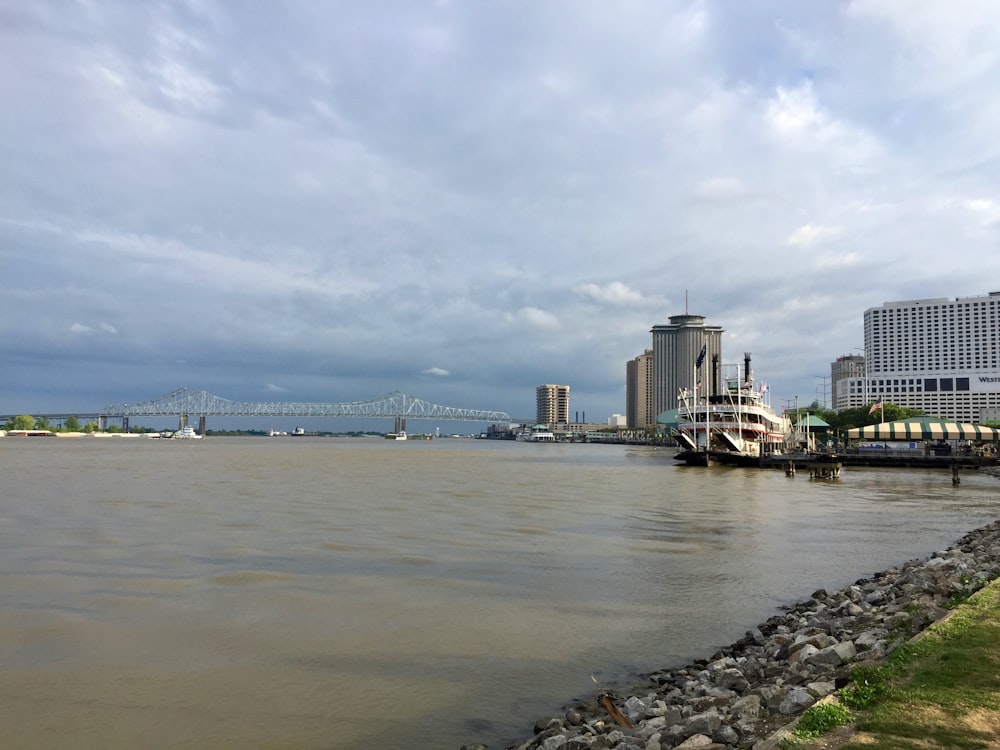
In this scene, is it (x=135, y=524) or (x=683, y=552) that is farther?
(x=135, y=524)

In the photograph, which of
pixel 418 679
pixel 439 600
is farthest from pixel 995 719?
pixel 439 600

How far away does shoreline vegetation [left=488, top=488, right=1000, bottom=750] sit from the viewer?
5621 mm

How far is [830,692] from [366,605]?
8906mm

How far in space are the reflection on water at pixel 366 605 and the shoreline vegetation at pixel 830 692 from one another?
0.97m

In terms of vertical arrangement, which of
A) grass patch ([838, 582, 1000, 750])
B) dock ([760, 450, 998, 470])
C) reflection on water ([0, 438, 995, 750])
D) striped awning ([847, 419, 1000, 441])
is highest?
striped awning ([847, 419, 1000, 441])

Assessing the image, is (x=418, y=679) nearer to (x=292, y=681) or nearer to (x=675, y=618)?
(x=292, y=681)

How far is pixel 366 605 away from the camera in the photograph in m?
13.4

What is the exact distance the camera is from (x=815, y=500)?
124 ft

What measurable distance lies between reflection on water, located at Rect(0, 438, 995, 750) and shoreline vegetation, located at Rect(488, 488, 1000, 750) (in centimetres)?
97

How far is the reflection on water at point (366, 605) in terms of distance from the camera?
8.45 m

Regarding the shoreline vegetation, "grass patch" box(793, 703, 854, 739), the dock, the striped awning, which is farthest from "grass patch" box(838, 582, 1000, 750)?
the striped awning

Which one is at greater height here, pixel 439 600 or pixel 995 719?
pixel 995 719

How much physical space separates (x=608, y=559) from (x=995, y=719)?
12883 millimetres

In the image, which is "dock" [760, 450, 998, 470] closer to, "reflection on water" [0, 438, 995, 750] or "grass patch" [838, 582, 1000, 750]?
"reflection on water" [0, 438, 995, 750]
